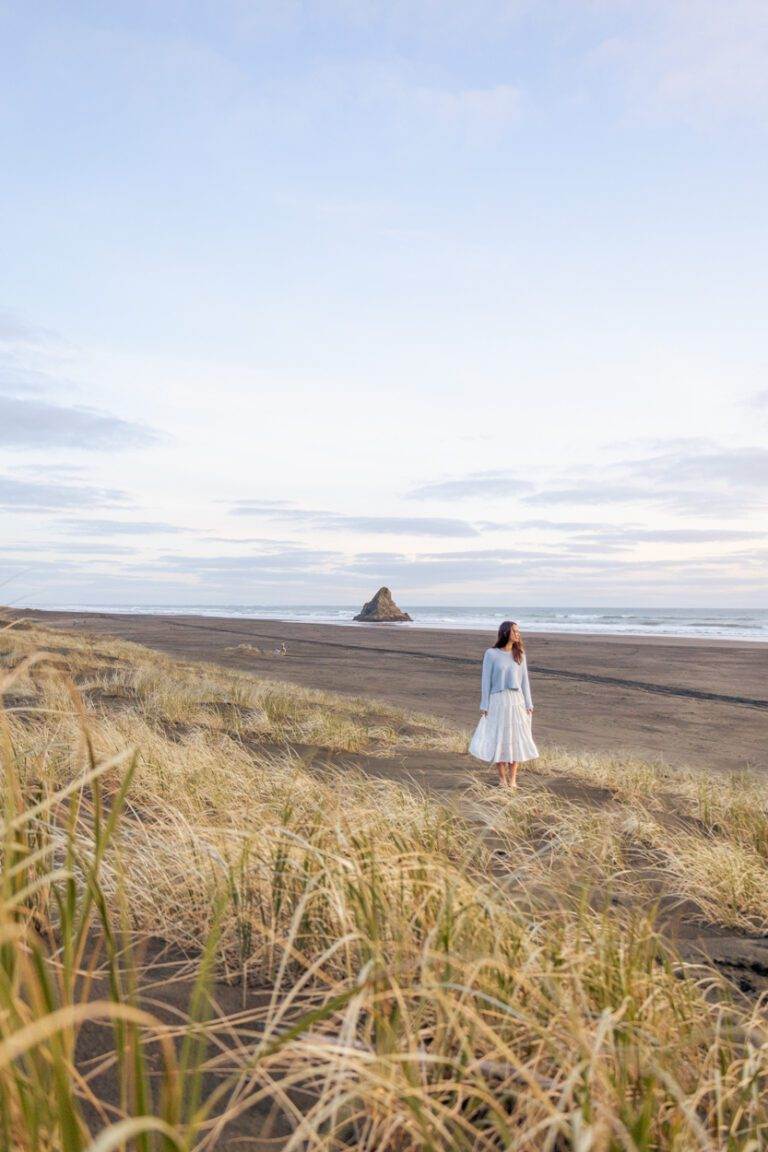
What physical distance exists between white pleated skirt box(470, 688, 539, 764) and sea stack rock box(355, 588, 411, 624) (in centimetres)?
5547

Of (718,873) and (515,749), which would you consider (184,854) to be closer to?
(718,873)

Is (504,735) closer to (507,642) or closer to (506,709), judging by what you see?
(506,709)

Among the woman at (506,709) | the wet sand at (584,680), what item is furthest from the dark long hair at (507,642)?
the wet sand at (584,680)

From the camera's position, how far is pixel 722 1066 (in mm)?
2293

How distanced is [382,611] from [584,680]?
136 feet

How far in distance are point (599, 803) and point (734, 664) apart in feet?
81.2

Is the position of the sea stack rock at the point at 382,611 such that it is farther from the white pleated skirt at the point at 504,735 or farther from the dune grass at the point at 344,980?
the dune grass at the point at 344,980

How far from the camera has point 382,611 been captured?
65.6 meters

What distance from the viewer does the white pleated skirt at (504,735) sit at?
8.83 meters

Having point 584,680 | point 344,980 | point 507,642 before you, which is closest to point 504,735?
point 507,642

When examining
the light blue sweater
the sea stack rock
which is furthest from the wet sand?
the sea stack rock

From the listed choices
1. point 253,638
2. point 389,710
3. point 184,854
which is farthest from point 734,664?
point 184,854

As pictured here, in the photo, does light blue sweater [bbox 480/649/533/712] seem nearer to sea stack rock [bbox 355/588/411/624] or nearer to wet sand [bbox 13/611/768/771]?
wet sand [bbox 13/611/768/771]

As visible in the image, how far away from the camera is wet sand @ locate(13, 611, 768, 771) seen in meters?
15.0
